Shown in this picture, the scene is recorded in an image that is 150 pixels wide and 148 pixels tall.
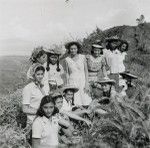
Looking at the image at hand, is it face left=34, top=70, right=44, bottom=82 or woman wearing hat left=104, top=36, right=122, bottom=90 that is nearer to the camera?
face left=34, top=70, right=44, bottom=82

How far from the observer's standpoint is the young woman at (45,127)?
5145mm

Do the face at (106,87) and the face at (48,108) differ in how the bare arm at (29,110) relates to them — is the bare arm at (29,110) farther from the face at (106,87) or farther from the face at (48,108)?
the face at (106,87)

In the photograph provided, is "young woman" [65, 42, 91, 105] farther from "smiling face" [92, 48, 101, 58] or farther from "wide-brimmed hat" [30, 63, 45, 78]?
"wide-brimmed hat" [30, 63, 45, 78]

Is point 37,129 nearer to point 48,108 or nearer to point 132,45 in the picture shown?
point 48,108

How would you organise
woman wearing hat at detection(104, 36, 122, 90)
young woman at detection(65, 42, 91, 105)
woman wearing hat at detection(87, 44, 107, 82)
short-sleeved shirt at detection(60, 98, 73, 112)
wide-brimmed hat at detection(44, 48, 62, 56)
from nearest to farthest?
short-sleeved shirt at detection(60, 98, 73, 112) → wide-brimmed hat at detection(44, 48, 62, 56) → young woman at detection(65, 42, 91, 105) → woman wearing hat at detection(87, 44, 107, 82) → woman wearing hat at detection(104, 36, 122, 90)

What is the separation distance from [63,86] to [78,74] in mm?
432

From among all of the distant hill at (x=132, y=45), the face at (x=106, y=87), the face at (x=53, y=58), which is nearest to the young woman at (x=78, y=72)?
the face at (x=53, y=58)

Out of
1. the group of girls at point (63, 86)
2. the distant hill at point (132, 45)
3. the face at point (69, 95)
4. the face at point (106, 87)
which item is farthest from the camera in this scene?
the distant hill at point (132, 45)

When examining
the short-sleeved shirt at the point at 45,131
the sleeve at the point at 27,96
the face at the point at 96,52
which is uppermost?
the face at the point at 96,52

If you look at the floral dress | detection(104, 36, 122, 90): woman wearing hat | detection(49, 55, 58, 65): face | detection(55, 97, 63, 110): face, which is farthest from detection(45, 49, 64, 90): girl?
detection(104, 36, 122, 90): woman wearing hat

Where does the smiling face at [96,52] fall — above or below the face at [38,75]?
above

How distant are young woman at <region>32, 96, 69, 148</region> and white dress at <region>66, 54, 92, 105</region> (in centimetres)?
220

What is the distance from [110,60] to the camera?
29.0ft

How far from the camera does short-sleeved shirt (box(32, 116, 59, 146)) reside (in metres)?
5.14
